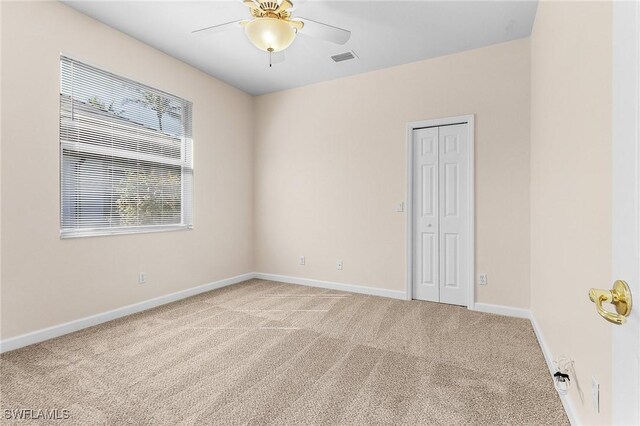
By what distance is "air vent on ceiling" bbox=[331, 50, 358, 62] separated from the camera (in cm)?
367

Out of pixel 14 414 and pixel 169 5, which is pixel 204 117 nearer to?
pixel 169 5

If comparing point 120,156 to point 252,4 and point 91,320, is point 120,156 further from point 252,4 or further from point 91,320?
point 252,4

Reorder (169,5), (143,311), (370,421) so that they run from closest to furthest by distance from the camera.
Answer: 1. (370,421)
2. (169,5)
3. (143,311)

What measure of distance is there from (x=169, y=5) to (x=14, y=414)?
3.16 m

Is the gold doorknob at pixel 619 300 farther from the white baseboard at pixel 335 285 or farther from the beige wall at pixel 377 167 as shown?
the white baseboard at pixel 335 285

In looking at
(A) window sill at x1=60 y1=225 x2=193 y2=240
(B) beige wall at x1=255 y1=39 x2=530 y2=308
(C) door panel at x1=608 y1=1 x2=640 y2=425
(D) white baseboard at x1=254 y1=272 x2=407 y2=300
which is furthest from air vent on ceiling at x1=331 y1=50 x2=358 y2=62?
(C) door panel at x1=608 y1=1 x2=640 y2=425

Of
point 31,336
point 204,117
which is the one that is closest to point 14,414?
point 31,336

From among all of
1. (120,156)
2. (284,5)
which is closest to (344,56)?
(284,5)

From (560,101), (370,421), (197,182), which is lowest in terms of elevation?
(370,421)

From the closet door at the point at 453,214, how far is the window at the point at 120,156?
315 cm

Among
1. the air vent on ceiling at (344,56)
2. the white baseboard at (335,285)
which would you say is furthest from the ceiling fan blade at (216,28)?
the white baseboard at (335,285)

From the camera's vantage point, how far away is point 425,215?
155 inches

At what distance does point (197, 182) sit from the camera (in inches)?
165

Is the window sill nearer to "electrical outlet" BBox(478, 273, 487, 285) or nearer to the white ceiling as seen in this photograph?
the white ceiling
